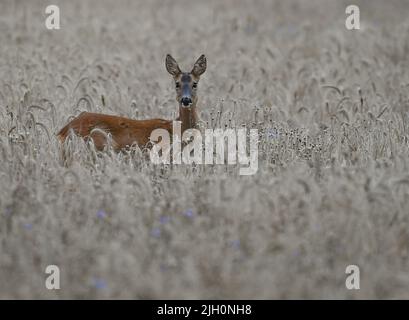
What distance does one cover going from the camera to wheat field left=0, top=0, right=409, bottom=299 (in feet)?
17.2

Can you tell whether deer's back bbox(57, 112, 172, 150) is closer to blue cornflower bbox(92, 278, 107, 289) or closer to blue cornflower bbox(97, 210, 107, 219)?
blue cornflower bbox(97, 210, 107, 219)

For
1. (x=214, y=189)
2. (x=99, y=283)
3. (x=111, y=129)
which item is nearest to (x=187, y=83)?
(x=111, y=129)

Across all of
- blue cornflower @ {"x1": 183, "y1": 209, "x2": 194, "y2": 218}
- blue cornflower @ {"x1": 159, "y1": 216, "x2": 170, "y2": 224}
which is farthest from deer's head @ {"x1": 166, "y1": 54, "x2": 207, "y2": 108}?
blue cornflower @ {"x1": 159, "y1": 216, "x2": 170, "y2": 224}

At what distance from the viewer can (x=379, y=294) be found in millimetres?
5250

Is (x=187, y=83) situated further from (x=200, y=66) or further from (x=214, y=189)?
(x=214, y=189)

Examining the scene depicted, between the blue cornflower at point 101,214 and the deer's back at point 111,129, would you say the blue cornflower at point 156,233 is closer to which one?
the blue cornflower at point 101,214

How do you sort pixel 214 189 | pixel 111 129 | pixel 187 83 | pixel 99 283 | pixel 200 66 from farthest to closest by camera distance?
pixel 200 66 → pixel 187 83 → pixel 111 129 → pixel 214 189 → pixel 99 283

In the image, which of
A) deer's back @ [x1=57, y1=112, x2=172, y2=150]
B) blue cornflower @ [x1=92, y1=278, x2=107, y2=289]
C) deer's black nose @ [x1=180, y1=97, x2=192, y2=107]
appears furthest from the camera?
deer's black nose @ [x1=180, y1=97, x2=192, y2=107]

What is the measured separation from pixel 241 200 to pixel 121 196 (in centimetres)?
95

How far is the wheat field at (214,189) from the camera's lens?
5246mm

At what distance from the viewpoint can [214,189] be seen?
20.6ft

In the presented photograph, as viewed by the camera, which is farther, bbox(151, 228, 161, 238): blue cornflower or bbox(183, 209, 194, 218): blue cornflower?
bbox(183, 209, 194, 218): blue cornflower

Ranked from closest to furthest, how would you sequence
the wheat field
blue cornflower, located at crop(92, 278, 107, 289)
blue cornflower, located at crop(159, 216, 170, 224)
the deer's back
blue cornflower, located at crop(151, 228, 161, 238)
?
blue cornflower, located at crop(92, 278, 107, 289) → the wheat field → blue cornflower, located at crop(151, 228, 161, 238) → blue cornflower, located at crop(159, 216, 170, 224) → the deer's back

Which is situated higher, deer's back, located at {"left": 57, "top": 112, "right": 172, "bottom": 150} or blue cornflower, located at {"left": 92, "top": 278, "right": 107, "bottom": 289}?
deer's back, located at {"left": 57, "top": 112, "right": 172, "bottom": 150}
